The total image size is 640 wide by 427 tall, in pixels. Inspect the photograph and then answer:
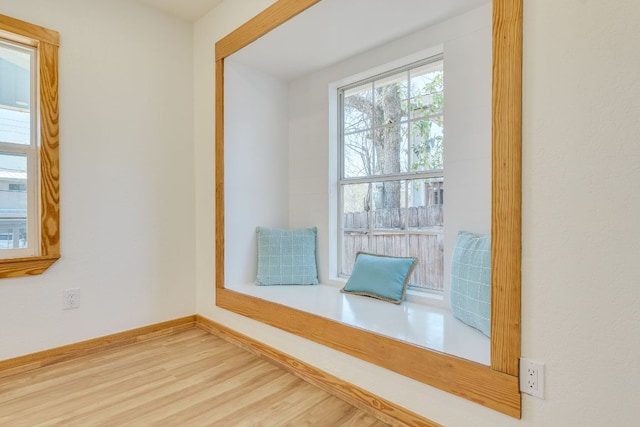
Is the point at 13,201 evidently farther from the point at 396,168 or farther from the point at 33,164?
the point at 396,168

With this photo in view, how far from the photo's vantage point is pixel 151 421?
145 centimetres

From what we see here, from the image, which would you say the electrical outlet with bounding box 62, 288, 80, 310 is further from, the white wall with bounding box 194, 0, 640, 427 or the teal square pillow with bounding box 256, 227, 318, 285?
the white wall with bounding box 194, 0, 640, 427

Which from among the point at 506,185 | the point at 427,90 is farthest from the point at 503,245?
the point at 427,90

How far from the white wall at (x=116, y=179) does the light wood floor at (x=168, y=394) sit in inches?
12.6

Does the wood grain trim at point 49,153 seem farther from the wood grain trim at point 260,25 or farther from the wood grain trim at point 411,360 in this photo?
the wood grain trim at point 411,360

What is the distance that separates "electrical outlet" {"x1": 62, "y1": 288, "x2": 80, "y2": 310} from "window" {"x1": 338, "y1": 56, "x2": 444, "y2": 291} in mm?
1831

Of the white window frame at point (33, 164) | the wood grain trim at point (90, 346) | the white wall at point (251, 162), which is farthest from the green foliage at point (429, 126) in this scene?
the white window frame at point (33, 164)

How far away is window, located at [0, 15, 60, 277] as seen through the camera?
Result: 192 cm

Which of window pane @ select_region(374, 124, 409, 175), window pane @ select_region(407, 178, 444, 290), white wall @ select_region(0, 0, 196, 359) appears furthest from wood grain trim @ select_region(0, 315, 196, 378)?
window pane @ select_region(374, 124, 409, 175)

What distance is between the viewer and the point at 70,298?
208cm

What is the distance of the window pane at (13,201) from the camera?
6.29 feet
